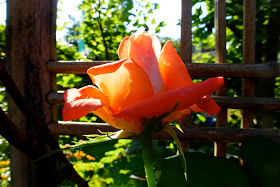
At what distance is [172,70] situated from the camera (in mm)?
286

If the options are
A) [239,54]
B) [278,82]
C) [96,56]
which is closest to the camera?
[239,54]

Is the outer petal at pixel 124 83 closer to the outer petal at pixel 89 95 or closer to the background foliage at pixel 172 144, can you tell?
the outer petal at pixel 89 95

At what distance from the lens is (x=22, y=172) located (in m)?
0.95

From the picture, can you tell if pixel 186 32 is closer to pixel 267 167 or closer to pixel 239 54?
Result: pixel 267 167

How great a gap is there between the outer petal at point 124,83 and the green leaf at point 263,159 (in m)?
0.57

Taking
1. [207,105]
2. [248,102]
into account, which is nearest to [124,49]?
[207,105]

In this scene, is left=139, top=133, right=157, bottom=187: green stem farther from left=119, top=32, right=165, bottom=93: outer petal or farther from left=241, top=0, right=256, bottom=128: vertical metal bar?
left=241, top=0, right=256, bottom=128: vertical metal bar

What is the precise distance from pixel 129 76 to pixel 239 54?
69.8 inches

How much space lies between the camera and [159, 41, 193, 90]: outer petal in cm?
28

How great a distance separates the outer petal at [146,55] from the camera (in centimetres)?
28

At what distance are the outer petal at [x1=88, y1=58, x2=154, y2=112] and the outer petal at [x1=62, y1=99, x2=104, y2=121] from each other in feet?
0.10

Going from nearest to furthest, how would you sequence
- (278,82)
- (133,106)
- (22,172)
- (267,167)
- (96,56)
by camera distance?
1. (133,106)
2. (267,167)
3. (22,172)
4. (278,82)
5. (96,56)

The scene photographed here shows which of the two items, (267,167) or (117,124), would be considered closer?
(117,124)

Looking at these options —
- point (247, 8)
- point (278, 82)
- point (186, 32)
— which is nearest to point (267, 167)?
point (186, 32)
